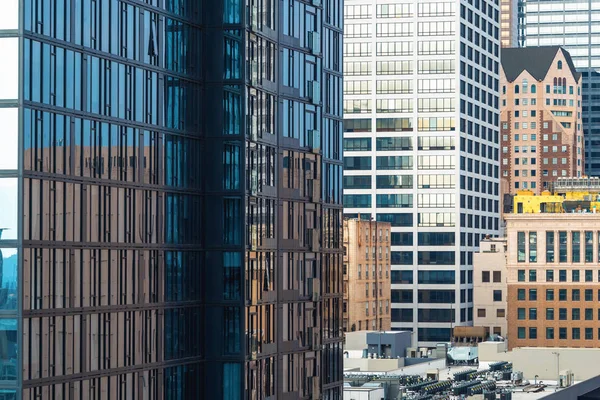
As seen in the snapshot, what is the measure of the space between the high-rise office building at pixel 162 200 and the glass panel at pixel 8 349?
6 centimetres

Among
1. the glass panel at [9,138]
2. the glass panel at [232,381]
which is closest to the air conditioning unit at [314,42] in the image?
the glass panel at [232,381]

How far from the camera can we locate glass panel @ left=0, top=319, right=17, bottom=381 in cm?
6059

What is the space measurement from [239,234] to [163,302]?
6461 millimetres

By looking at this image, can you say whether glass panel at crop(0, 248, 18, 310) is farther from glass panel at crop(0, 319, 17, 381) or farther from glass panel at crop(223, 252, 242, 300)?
glass panel at crop(223, 252, 242, 300)

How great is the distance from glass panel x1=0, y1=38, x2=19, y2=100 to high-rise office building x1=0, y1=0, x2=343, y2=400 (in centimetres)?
6

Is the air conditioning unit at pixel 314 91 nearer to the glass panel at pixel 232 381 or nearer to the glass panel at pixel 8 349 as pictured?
the glass panel at pixel 232 381

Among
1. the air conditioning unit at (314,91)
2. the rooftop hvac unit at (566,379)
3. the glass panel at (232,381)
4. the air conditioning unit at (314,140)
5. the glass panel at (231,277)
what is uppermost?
the air conditioning unit at (314,91)

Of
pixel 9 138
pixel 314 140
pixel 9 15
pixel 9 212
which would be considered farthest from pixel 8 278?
pixel 314 140

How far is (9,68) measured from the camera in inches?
2409

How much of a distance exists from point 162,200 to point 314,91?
1720 centimetres

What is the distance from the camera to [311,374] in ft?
284

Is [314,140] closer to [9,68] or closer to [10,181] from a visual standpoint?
[10,181]

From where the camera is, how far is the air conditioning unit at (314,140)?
87438 millimetres

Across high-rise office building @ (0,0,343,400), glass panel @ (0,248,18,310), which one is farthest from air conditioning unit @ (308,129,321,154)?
glass panel @ (0,248,18,310)
